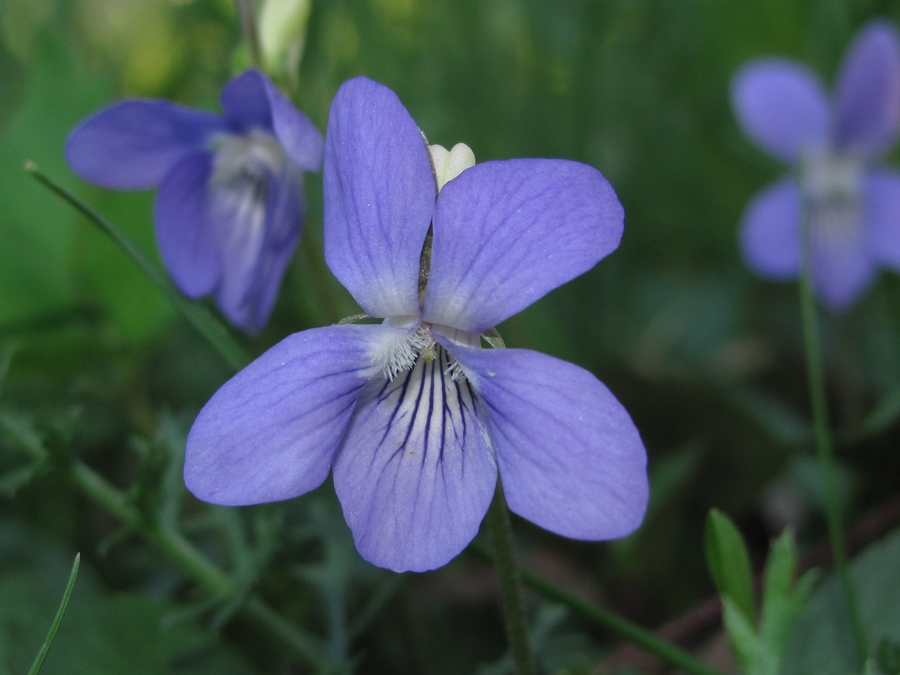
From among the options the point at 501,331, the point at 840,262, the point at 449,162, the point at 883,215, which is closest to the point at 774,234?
the point at 840,262

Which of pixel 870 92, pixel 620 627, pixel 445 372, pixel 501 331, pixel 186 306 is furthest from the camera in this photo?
pixel 870 92

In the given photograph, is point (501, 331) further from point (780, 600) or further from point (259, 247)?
point (780, 600)

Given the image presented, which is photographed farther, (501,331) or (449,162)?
(501,331)

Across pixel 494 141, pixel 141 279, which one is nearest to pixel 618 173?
pixel 494 141

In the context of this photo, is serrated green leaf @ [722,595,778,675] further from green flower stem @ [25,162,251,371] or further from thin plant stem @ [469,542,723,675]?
green flower stem @ [25,162,251,371]

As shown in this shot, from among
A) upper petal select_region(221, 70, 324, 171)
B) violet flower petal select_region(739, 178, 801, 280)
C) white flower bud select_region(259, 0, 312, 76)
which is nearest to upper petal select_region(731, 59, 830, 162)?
violet flower petal select_region(739, 178, 801, 280)

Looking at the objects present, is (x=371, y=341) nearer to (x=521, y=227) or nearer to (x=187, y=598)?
(x=521, y=227)

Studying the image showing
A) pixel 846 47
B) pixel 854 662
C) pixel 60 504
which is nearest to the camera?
pixel 854 662

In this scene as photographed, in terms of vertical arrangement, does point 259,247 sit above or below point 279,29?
below
